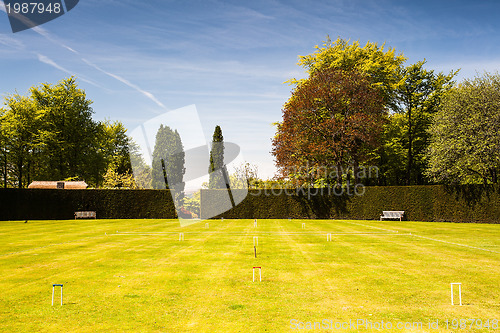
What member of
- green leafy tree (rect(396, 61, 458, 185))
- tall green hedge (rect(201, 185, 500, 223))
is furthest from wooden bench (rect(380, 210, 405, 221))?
green leafy tree (rect(396, 61, 458, 185))

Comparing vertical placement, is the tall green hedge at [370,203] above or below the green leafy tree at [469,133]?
below

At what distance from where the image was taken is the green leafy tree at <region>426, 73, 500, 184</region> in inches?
1373

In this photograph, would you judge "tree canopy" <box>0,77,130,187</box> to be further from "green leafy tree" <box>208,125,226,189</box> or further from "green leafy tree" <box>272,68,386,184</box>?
"green leafy tree" <box>272,68,386,184</box>

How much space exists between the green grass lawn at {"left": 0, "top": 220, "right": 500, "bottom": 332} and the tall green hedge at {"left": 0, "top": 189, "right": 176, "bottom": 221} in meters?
24.4

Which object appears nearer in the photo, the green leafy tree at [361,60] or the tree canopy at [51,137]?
the green leafy tree at [361,60]

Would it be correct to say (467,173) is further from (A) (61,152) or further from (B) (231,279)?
(A) (61,152)

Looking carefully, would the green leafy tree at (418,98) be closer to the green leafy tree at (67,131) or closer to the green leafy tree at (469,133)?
the green leafy tree at (469,133)

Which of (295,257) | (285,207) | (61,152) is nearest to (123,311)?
(295,257)

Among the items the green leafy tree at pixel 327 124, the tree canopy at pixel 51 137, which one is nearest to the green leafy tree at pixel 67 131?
the tree canopy at pixel 51 137

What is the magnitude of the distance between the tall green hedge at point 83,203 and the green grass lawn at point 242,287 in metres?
24.4

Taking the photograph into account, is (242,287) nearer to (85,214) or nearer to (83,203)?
(85,214)

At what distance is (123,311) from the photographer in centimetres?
775

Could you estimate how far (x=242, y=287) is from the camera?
961 cm

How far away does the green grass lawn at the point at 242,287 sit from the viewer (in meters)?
7.13
